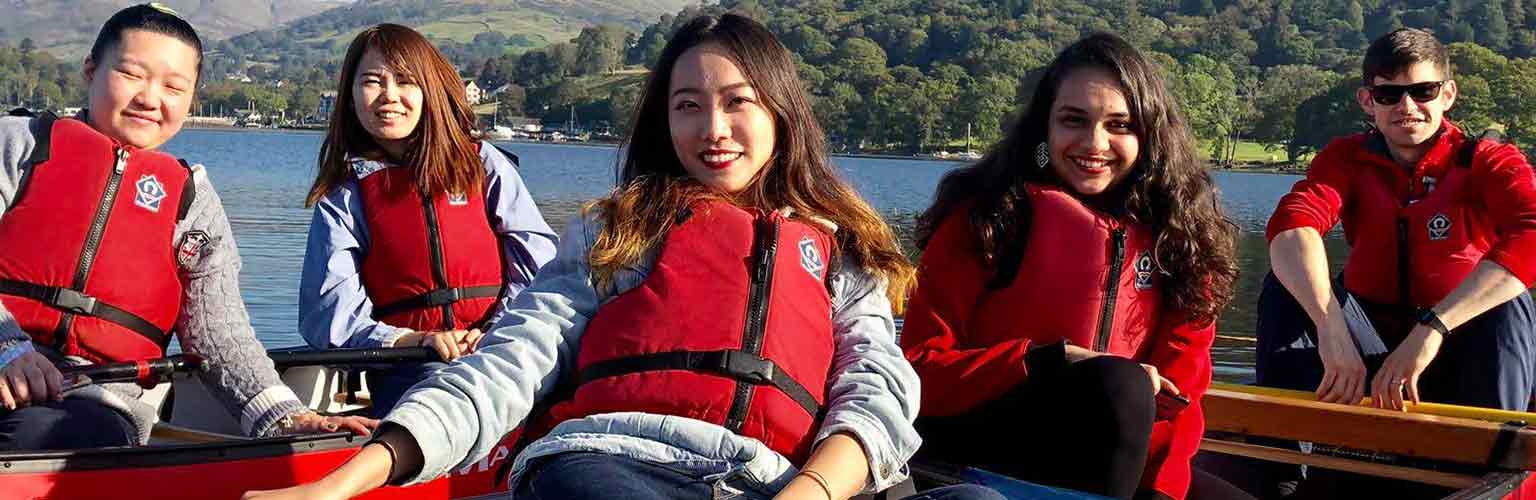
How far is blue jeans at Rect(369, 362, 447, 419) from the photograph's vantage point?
4977 mm

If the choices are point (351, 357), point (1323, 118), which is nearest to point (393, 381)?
point (351, 357)

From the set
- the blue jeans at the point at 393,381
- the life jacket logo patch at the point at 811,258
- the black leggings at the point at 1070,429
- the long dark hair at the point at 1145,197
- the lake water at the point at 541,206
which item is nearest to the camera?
the life jacket logo patch at the point at 811,258

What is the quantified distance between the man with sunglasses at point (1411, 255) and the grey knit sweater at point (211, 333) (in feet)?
10.3

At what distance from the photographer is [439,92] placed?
538cm

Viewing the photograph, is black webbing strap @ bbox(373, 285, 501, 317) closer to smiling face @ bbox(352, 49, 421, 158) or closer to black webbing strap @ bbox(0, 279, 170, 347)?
smiling face @ bbox(352, 49, 421, 158)

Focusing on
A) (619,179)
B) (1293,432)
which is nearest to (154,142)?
(619,179)

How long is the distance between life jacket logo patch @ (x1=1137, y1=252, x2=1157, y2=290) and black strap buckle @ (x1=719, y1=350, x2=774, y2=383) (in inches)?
57.3

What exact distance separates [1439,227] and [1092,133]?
208 cm

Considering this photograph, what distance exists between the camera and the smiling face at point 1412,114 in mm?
5320

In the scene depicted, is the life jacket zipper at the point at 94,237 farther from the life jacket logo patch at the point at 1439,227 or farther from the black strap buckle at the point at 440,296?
the life jacket logo patch at the point at 1439,227

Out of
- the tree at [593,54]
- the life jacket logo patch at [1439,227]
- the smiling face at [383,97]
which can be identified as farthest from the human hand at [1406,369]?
the tree at [593,54]

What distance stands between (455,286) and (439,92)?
2.13 ft

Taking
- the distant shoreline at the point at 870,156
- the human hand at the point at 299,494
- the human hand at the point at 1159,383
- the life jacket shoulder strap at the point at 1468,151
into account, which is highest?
the life jacket shoulder strap at the point at 1468,151

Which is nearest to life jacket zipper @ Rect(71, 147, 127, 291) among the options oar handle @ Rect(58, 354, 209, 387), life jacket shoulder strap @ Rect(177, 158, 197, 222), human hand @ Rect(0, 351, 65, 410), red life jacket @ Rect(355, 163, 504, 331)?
life jacket shoulder strap @ Rect(177, 158, 197, 222)
